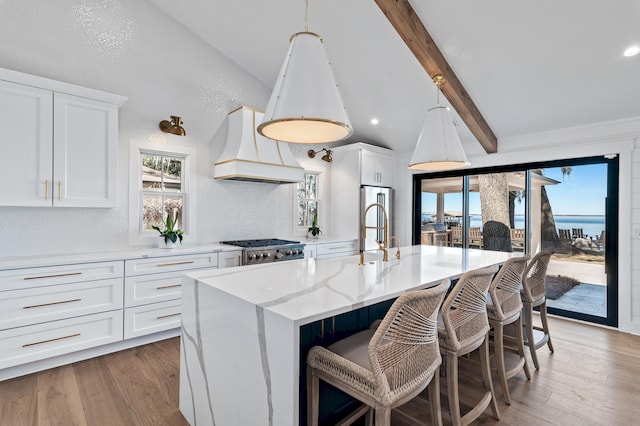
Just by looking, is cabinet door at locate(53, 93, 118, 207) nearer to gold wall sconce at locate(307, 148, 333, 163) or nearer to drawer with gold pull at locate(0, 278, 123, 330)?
drawer with gold pull at locate(0, 278, 123, 330)

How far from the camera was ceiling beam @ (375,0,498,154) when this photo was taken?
113 inches

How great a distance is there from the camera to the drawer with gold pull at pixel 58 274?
252cm

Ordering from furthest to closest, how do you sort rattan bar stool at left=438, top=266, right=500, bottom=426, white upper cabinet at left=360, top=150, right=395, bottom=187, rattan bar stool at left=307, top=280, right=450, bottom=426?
white upper cabinet at left=360, top=150, right=395, bottom=187
rattan bar stool at left=438, top=266, right=500, bottom=426
rattan bar stool at left=307, top=280, right=450, bottom=426

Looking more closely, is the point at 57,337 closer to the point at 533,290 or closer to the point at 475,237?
the point at 533,290

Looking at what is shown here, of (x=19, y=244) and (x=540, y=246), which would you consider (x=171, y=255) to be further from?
(x=540, y=246)

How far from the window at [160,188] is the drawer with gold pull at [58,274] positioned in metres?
0.80

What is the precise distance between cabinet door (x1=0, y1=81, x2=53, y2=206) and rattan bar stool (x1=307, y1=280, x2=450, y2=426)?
279 centimetres

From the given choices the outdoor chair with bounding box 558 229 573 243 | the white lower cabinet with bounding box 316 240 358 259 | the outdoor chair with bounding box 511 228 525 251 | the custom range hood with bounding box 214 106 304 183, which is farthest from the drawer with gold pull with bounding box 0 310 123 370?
the outdoor chair with bounding box 558 229 573 243

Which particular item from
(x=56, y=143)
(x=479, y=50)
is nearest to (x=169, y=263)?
(x=56, y=143)

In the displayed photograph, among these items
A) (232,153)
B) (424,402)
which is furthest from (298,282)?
(232,153)

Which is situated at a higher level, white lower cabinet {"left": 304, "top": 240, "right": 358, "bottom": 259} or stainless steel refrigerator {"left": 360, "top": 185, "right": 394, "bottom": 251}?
stainless steel refrigerator {"left": 360, "top": 185, "right": 394, "bottom": 251}

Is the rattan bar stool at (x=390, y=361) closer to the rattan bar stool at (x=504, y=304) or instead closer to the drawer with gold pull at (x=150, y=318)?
the rattan bar stool at (x=504, y=304)

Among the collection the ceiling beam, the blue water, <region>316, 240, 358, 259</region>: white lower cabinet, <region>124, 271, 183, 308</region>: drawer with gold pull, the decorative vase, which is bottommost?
<region>124, 271, 183, 308</region>: drawer with gold pull

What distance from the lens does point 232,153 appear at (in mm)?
3939
